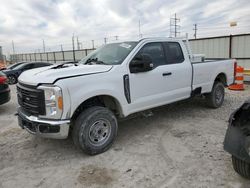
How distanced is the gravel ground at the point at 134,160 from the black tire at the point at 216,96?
985mm

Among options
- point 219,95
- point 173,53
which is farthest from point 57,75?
point 219,95

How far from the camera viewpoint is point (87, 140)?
11.5 feet

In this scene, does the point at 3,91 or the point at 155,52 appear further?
the point at 3,91

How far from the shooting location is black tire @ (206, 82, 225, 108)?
599 centimetres

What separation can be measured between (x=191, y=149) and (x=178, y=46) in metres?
2.49

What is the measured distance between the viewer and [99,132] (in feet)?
12.2

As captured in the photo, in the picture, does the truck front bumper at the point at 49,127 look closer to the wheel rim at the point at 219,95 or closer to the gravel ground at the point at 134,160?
the gravel ground at the point at 134,160

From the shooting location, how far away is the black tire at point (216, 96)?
5.99m

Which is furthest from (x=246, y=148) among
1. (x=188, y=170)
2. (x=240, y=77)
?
(x=240, y=77)

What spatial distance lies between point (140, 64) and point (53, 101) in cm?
174

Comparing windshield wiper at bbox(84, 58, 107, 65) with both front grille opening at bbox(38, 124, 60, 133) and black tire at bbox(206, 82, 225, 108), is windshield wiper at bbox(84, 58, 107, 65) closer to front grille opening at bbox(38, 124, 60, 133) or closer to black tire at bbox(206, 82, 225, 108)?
front grille opening at bbox(38, 124, 60, 133)

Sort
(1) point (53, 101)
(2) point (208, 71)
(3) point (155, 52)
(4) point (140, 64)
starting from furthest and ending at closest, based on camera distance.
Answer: (2) point (208, 71) → (3) point (155, 52) → (4) point (140, 64) → (1) point (53, 101)

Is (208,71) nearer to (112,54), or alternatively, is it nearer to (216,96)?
(216,96)

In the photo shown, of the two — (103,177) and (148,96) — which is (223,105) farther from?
(103,177)
